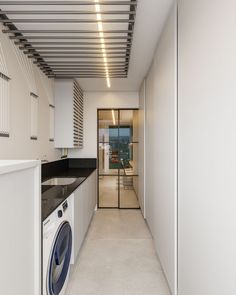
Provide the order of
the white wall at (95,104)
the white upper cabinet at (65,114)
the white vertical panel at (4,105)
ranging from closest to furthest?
the white vertical panel at (4,105)
the white upper cabinet at (65,114)
the white wall at (95,104)

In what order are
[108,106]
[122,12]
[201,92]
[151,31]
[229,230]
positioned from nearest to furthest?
[229,230] → [201,92] → [122,12] → [151,31] → [108,106]

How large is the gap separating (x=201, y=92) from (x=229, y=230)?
785 mm

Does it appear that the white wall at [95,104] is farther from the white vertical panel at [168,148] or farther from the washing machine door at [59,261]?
the washing machine door at [59,261]

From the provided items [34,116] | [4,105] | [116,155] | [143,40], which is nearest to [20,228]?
[4,105]

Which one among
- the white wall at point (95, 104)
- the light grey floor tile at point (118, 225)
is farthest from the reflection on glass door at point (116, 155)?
the light grey floor tile at point (118, 225)

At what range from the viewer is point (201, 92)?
148 cm

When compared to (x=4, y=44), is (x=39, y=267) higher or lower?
lower

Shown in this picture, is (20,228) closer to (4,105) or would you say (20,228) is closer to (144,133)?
(4,105)

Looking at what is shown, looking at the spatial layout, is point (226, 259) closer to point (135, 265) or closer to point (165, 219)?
point (165, 219)

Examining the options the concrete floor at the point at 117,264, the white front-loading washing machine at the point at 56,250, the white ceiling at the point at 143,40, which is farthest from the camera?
the concrete floor at the point at 117,264

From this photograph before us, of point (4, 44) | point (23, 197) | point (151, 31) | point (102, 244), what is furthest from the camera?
point (102, 244)

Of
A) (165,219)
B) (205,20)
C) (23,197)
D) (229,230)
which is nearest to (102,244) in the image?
(165,219)

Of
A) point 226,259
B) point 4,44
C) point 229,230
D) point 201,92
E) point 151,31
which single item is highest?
point 151,31

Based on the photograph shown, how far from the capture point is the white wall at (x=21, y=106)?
254cm
